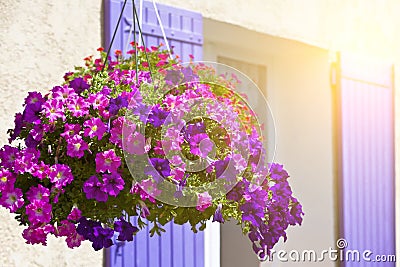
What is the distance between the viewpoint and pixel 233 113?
2270mm

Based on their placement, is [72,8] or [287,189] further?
[72,8]

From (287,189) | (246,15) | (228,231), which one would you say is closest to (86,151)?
(287,189)

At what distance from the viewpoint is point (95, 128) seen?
81.2 inches

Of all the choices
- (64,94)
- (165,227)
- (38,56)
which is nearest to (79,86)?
(64,94)

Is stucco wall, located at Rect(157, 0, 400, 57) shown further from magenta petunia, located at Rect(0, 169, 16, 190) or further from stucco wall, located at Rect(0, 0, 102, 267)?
magenta petunia, located at Rect(0, 169, 16, 190)

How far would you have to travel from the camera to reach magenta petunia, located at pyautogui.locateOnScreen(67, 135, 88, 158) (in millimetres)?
2051

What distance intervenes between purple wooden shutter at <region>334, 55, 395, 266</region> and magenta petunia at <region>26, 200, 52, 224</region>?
3.48 m

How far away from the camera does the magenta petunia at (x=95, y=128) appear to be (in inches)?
80.7

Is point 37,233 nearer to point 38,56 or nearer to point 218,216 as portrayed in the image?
point 218,216

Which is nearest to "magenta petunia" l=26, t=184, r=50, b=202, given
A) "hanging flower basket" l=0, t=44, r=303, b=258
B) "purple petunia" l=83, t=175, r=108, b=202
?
"hanging flower basket" l=0, t=44, r=303, b=258

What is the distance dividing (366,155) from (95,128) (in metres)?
3.62

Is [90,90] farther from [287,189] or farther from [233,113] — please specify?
[287,189]

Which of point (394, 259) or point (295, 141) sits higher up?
point (295, 141)

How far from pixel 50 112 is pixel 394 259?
4069mm
